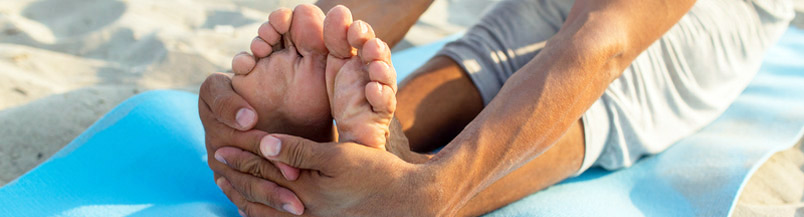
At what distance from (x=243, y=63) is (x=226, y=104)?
0.19 feet

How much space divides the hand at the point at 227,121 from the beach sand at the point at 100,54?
634 millimetres

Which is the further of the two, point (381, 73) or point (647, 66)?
point (647, 66)

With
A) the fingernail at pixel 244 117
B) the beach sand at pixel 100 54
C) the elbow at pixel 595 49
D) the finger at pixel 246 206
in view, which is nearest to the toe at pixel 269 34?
the fingernail at pixel 244 117

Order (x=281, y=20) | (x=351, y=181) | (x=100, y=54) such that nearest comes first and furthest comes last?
1. (x=351, y=181)
2. (x=281, y=20)
3. (x=100, y=54)

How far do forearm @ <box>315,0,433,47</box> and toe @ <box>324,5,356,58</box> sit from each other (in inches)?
12.3

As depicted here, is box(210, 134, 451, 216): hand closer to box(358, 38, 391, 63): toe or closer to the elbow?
box(358, 38, 391, 63): toe

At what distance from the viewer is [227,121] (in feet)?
2.81

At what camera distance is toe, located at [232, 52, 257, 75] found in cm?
87

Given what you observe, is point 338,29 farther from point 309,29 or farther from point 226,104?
point 226,104

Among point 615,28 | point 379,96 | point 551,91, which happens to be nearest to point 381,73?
point 379,96

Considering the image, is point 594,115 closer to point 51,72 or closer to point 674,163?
point 674,163

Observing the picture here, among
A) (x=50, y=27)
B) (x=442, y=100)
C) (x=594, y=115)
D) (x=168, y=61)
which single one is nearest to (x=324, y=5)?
(x=442, y=100)

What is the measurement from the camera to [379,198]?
784 mm

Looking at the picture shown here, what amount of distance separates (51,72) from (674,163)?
1.58 m
